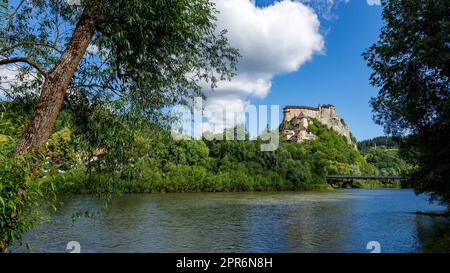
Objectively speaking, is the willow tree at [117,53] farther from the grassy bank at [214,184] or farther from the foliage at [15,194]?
the grassy bank at [214,184]

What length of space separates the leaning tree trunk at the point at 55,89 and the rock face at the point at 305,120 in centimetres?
14610

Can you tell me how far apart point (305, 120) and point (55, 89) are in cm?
16710

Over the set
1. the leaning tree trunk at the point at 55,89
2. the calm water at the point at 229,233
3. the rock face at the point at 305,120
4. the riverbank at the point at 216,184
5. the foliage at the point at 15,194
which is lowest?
the calm water at the point at 229,233

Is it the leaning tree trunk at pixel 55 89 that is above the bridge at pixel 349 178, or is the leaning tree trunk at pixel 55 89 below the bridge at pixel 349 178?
above

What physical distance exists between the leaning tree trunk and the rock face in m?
146

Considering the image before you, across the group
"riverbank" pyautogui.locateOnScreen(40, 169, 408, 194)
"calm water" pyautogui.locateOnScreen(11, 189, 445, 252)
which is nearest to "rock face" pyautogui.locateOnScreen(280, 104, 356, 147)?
"riverbank" pyautogui.locateOnScreen(40, 169, 408, 194)

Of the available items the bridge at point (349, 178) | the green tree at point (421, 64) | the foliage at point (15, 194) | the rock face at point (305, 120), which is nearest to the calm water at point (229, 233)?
the green tree at point (421, 64)

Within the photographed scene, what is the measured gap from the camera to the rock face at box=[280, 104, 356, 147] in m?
158

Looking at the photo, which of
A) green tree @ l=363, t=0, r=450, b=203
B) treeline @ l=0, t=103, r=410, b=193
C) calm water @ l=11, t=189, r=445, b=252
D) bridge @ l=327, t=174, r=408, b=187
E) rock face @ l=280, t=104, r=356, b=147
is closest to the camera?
treeline @ l=0, t=103, r=410, b=193

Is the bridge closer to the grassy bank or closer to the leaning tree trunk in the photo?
the grassy bank

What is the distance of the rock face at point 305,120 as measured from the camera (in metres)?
158

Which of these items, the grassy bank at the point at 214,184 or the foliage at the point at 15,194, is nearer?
the foliage at the point at 15,194

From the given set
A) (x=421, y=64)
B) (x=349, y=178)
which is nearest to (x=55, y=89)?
(x=421, y=64)

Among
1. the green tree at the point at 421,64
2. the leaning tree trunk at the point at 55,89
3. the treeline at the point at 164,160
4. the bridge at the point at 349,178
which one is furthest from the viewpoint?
the bridge at the point at 349,178
